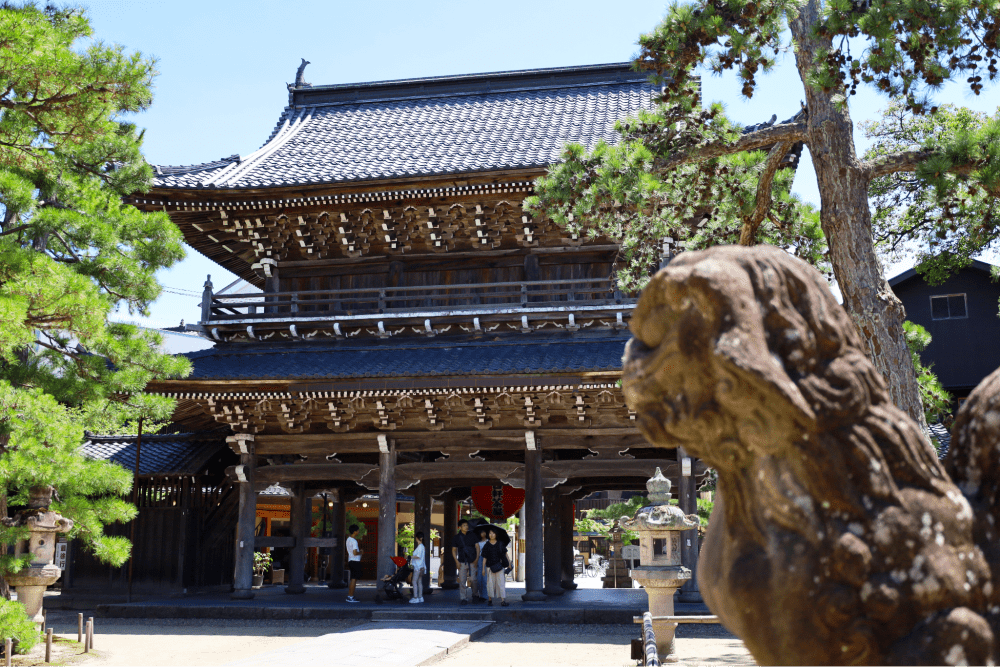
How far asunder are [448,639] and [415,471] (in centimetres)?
425

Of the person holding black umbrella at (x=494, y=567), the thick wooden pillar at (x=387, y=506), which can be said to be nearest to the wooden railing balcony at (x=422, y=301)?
the thick wooden pillar at (x=387, y=506)

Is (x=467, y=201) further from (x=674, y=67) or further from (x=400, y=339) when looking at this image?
(x=674, y=67)

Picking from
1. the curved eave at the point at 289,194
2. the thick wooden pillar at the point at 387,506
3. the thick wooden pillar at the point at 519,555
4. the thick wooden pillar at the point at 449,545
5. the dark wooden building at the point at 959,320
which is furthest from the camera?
the thick wooden pillar at the point at 519,555

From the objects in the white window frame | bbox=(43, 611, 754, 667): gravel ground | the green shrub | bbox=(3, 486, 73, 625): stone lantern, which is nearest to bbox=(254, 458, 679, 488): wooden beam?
bbox=(43, 611, 754, 667): gravel ground

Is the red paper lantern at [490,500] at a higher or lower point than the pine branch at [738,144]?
lower

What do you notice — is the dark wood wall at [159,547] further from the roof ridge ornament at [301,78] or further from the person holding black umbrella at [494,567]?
the roof ridge ornament at [301,78]

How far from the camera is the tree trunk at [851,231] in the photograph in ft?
20.3

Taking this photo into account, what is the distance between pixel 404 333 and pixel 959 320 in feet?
49.3

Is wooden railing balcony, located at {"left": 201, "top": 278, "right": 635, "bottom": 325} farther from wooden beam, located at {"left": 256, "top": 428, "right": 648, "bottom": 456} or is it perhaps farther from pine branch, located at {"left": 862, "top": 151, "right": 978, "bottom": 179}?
pine branch, located at {"left": 862, "top": 151, "right": 978, "bottom": 179}

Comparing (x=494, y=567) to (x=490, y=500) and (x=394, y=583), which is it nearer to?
(x=394, y=583)

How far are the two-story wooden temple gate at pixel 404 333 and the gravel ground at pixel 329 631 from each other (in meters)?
1.45

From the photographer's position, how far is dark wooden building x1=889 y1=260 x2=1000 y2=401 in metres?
20.1

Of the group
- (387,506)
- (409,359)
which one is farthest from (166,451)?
(409,359)

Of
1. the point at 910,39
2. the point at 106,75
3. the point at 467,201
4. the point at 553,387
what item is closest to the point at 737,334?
the point at 910,39
